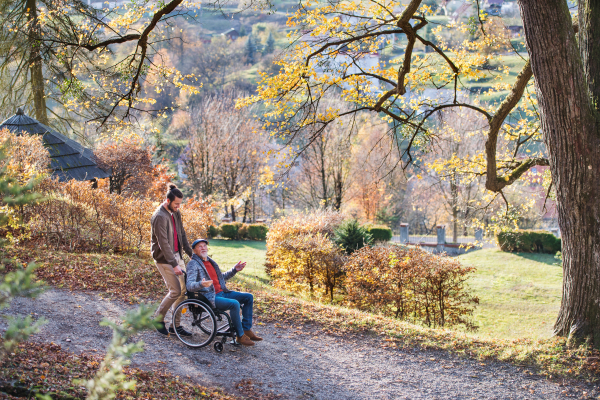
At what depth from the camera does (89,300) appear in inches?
268

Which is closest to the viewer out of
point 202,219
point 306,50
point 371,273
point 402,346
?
point 402,346

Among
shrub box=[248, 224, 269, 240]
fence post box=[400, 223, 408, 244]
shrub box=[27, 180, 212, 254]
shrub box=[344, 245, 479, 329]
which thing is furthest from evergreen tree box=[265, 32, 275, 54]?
shrub box=[344, 245, 479, 329]

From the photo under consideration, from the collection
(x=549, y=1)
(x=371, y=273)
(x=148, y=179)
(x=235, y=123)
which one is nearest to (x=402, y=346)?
(x=371, y=273)

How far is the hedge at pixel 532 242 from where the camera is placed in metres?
19.8

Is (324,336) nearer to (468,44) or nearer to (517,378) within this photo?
(517,378)

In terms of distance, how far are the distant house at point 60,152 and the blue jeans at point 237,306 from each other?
31.7ft

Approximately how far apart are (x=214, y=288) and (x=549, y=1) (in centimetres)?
Result: 531

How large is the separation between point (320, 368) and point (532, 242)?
59.3ft

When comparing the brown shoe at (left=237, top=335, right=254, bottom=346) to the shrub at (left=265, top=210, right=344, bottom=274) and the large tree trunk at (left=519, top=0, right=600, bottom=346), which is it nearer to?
the large tree trunk at (left=519, top=0, right=600, bottom=346)

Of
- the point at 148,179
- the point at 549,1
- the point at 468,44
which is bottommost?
the point at 148,179

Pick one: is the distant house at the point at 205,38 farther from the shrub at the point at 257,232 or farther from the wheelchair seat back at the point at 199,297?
the wheelchair seat back at the point at 199,297

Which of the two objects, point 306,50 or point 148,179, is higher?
point 306,50

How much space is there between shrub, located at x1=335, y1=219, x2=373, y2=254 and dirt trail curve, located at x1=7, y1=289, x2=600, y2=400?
279 inches

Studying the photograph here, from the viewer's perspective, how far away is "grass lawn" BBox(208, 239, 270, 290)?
13992 mm
